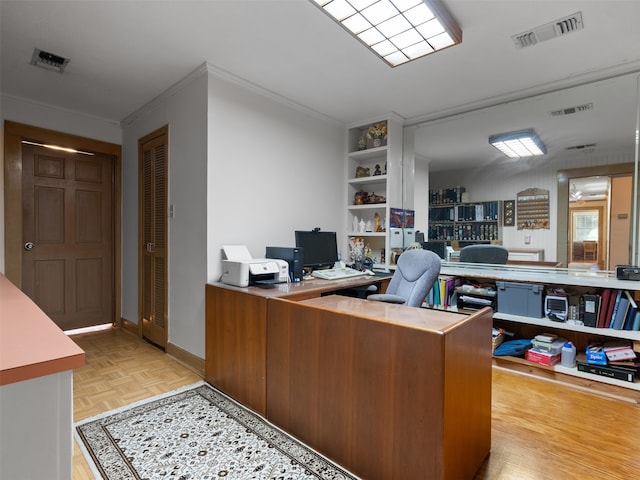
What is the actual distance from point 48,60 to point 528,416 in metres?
4.31

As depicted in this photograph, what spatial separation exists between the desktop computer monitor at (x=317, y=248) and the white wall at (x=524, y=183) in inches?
61.8

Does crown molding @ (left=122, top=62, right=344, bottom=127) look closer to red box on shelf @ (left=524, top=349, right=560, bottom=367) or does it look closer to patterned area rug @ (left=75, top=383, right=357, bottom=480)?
patterned area rug @ (left=75, top=383, right=357, bottom=480)

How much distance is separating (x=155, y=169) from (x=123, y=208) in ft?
3.26

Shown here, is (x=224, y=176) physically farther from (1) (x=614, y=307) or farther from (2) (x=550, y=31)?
(1) (x=614, y=307)

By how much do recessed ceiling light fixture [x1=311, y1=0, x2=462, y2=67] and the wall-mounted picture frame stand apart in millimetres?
1727

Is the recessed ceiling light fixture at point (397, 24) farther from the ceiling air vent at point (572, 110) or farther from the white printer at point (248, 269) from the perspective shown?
the white printer at point (248, 269)

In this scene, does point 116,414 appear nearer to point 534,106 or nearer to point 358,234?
point 358,234

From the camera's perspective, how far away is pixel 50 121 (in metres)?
3.48

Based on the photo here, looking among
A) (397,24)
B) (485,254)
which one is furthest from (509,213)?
(397,24)

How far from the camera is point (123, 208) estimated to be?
4.02 metres

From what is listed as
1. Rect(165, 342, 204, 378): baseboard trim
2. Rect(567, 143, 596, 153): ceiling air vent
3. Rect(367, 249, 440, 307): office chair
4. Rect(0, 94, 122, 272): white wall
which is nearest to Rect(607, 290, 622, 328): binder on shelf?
Rect(567, 143, 596, 153): ceiling air vent

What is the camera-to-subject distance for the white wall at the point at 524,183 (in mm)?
3025

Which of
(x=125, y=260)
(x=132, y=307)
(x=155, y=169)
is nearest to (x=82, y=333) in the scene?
(x=132, y=307)

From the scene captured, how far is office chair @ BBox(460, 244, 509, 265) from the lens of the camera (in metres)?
3.29
